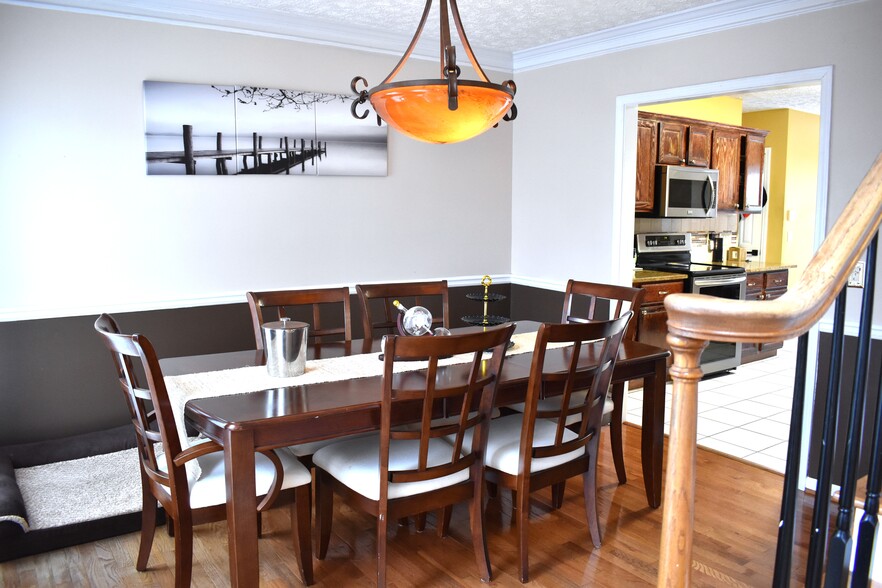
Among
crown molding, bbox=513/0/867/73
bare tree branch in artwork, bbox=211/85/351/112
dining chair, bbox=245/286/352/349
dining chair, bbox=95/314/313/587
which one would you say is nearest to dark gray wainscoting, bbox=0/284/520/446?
dining chair, bbox=245/286/352/349

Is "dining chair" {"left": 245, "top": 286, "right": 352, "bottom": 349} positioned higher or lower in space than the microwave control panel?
lower

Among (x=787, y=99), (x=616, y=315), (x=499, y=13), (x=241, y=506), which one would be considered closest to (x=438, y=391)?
(x=241, y=506)

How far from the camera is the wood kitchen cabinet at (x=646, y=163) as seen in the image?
5.59m

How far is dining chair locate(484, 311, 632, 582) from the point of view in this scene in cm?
254

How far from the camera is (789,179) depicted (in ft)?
26.0

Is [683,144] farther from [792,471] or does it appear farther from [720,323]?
[720,323]

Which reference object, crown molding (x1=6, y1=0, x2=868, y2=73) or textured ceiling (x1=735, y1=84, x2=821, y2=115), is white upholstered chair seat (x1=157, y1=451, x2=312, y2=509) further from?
textured ceiling (x1=735, y1=84, x2=821, y2=115)

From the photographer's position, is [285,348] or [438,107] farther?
[285,348]

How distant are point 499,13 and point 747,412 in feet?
Answer: 10.4

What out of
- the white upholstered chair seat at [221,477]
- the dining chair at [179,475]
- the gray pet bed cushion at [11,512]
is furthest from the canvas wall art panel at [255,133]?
the white upholstered chair seat at [221,477]

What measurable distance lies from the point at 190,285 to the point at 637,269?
3.63 metres

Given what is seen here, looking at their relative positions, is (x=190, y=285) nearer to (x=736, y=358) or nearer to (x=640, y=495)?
(x=640, y=495)

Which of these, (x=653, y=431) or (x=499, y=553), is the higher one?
(x=653, y=431)

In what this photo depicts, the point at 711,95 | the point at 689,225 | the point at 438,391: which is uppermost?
the point at 711,95
